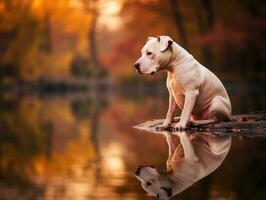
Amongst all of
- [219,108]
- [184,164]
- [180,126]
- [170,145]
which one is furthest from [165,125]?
[184,164]

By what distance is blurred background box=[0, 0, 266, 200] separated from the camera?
491 cm

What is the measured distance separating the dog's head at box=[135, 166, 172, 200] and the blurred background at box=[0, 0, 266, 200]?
0.08m

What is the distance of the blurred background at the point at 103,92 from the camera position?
4914 millimetres

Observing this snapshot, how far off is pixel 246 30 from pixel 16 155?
28511 millimetres

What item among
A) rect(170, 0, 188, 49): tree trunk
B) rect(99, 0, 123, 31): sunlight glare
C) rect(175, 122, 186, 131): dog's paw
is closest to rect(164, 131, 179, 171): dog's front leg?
rect(175, 122, 186, 131): dog's paw

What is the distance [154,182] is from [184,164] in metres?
0.96

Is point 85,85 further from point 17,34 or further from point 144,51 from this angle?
point 144,51

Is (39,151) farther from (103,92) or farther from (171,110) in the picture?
(103,92)

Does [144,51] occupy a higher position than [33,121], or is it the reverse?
[144,51]

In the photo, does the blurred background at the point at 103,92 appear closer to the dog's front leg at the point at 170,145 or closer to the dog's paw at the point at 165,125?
the dog's front leg at the point at 170,145

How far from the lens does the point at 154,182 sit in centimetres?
464

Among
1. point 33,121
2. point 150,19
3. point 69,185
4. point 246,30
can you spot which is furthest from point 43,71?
point 69,185

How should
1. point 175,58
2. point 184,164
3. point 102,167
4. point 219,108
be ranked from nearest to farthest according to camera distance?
1. point 184,164
2. point 102,167
3. point 175,58
4. point 219,108

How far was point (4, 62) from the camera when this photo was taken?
38.8 metres
